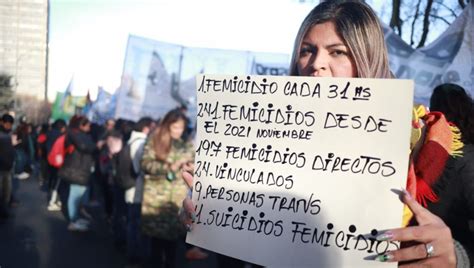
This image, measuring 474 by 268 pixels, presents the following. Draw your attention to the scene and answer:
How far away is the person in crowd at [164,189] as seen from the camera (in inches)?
194

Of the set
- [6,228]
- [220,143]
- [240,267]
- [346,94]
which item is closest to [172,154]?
[240,267]

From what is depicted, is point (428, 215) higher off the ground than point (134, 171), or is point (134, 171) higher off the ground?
point (428, 215)

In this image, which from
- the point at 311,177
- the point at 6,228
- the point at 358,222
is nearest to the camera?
the point at 358,222

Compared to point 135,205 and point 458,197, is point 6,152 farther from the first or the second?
point 458,197

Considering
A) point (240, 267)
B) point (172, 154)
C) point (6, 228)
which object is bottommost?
point (6, 228)

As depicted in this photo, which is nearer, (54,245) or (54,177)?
(54,245)

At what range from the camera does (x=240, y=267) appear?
4.88 metres

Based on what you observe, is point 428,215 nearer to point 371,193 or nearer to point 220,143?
point 371,193

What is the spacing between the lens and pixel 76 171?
8.30 meters

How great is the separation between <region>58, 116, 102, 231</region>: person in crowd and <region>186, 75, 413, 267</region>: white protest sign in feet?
23.5

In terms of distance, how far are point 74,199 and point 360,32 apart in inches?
304

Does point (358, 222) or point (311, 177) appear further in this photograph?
point (311, 177)

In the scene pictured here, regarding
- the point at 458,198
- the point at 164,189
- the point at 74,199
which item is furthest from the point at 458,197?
the point at 74,199

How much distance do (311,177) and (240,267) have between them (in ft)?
12.2
